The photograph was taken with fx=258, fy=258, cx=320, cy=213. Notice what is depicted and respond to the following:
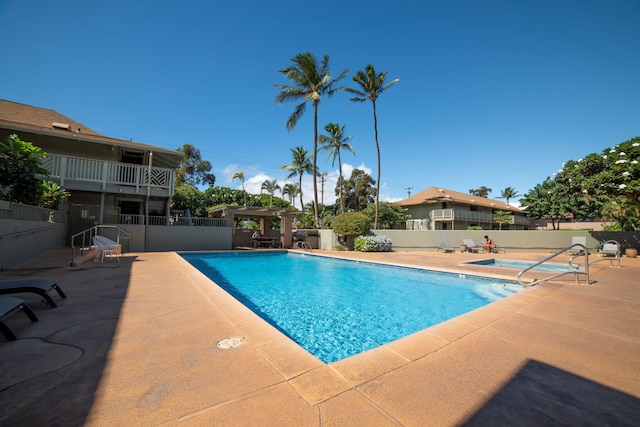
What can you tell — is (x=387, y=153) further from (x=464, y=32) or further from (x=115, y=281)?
(x=115, y=281)

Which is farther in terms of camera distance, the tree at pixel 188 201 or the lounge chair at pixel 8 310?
the tree at pixel 188 201

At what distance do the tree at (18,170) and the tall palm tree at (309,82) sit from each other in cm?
1427

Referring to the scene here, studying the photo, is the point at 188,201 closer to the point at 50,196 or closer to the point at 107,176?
the point at 107,176

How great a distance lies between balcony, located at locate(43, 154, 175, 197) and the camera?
38.1ft

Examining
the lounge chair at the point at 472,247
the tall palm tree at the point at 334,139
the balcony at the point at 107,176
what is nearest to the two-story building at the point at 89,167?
the balcony at the point at 107,176

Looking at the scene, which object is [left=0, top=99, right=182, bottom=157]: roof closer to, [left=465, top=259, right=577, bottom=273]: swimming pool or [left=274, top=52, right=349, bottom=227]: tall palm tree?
[left=274, top=52, right=349, bottom=227]: tall palm tree

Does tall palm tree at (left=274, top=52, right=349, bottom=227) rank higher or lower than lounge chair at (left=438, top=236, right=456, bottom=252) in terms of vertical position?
higher

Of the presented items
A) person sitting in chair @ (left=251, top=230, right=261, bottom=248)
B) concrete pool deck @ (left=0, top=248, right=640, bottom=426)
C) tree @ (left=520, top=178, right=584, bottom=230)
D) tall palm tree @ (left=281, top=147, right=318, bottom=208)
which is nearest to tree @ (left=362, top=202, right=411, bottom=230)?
tall palm tree @ (left=281, top=147, right=318, bottom=208)

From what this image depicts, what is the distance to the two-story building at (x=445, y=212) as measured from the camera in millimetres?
30217

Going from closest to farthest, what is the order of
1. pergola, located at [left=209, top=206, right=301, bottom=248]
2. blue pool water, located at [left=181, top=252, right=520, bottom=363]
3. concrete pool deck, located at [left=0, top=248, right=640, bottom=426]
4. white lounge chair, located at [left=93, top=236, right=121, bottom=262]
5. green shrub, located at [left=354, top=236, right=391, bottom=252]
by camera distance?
concrete pool deck, located at [left=0, top=248, right=640, bottom=426] < blue pool water, located at [left=181, top=252, right=520, bottom=363] < white lounge chair, located at [left=93, top=236, right=121, bottom=262] < green shrub, located at [left=354, top=236, right=391, bottom=252] < pergola, located at [left=209, top=206, right=301, bottom=248]

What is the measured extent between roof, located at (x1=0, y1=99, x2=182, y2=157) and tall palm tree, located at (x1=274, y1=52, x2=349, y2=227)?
32.2 feet

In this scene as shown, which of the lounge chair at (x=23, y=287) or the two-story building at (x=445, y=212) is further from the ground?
the two-story building at (x=445, y=212)

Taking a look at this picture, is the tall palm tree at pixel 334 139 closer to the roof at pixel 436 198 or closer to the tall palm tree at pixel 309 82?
the tall palm tree at pixel 309 82

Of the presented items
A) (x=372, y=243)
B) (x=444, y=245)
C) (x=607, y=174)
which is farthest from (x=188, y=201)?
(x=607, y=174)
